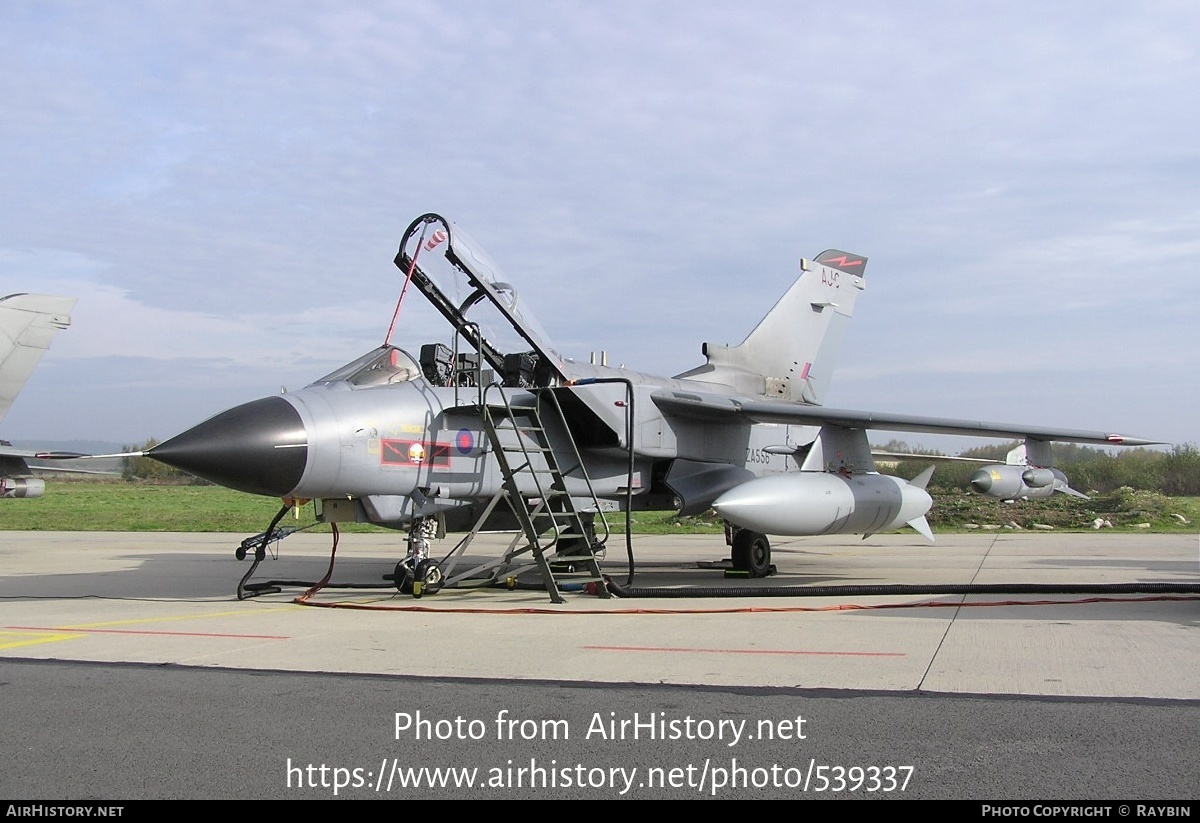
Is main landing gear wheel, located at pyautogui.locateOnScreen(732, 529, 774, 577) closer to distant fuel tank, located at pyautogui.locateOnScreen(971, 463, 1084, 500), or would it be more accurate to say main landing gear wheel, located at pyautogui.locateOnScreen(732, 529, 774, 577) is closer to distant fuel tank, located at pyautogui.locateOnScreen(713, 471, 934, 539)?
distant fuel tank, located at pyautogui.locateOnScreen(713, 471, 934, 539)

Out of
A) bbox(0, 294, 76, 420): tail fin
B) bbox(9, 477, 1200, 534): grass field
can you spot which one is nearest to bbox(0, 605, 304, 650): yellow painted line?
bbox(0, 294, 76, 420): tail fin

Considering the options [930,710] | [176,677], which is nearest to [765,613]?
[930,710]

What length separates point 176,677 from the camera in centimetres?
598

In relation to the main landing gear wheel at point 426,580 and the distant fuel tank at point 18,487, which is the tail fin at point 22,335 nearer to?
the distant fuel tank at point 18,487

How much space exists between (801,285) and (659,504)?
5.02 metres

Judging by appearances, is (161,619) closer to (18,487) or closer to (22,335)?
(18,487)

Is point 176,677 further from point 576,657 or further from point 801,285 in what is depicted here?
point 801,285

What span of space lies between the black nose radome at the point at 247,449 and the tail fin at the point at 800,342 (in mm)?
6856

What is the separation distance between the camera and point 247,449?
9.00 meters

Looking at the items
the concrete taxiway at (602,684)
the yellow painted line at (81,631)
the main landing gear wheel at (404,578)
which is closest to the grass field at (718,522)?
the main landing gear wheel at (404,578)

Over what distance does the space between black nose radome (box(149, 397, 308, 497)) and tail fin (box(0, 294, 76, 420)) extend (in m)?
12.1

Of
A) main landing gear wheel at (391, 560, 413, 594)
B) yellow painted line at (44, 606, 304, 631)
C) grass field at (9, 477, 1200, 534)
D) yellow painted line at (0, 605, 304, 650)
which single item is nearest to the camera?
yellow painted line at (0, 605, 304, 650)

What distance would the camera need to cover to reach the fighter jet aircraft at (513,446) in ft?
31.5

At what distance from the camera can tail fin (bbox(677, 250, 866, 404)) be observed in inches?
608
